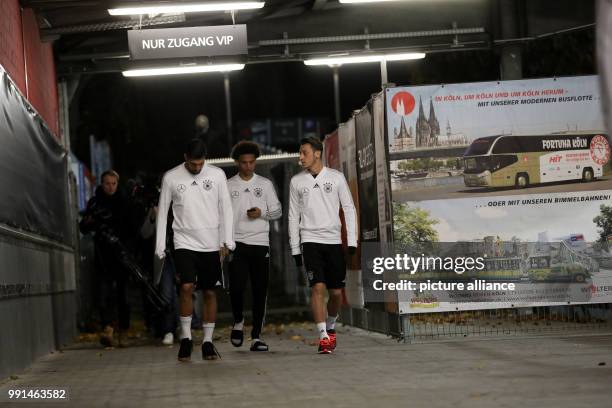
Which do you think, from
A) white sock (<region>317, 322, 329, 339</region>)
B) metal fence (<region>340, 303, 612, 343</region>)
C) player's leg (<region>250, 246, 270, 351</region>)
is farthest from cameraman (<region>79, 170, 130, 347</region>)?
white sock (<region>317, 322, 329, 339</region>)

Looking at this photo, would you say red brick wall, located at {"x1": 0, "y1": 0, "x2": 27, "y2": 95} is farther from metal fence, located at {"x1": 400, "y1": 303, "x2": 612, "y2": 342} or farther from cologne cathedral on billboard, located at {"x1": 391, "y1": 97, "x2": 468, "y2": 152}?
metal fence, located at {"x1": 400, "y1": 303, "x2": 612, "y2": 342}

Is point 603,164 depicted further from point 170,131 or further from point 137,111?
point 170,131

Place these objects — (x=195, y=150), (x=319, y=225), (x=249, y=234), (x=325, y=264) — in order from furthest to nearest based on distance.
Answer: (x=249, y=234)
(x=325, y=264)
(x=319, y=225)
(x=195, y=150)

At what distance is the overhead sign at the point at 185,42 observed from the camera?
14.9 meters

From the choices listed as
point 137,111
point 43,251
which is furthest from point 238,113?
point 43,251

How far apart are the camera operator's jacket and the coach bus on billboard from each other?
2.47 m

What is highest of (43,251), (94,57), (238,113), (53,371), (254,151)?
(238,113)

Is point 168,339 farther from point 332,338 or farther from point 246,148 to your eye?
point 332,338

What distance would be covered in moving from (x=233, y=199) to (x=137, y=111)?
20.5 metres

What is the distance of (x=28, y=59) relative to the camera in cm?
1511

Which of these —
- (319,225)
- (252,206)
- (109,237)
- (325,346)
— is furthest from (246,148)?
(109,237)

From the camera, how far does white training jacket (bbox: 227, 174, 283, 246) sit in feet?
42.5

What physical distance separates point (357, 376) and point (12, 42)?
246 inches

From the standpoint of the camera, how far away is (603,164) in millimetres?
12531
